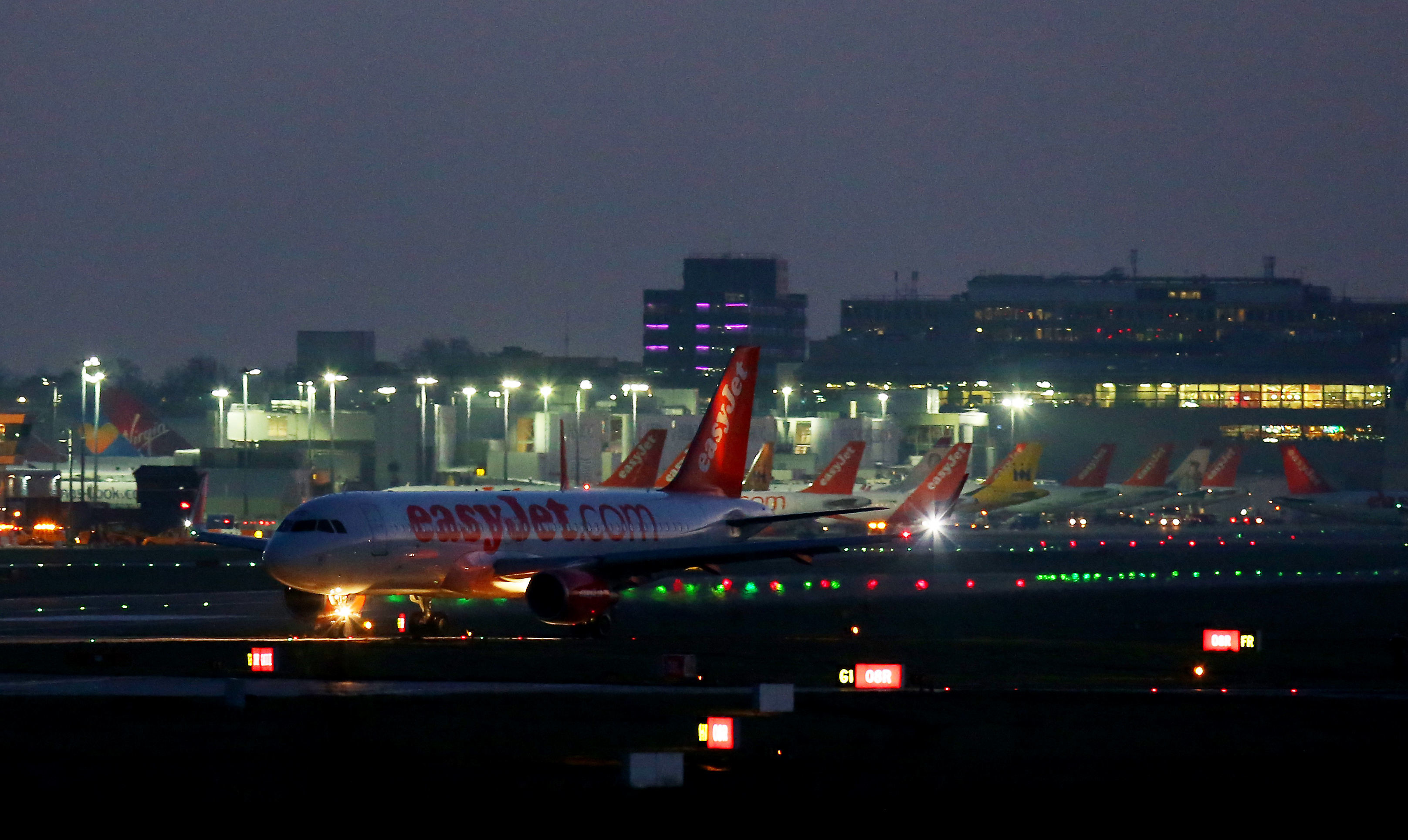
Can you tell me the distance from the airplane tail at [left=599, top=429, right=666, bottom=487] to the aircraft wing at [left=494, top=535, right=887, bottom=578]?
146ft

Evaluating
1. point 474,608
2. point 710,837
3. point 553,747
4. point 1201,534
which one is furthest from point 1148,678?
point 1201,534

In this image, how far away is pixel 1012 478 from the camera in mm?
123562

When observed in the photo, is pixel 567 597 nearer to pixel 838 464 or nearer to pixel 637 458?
pixel 637 458

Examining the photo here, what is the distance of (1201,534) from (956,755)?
363 ft

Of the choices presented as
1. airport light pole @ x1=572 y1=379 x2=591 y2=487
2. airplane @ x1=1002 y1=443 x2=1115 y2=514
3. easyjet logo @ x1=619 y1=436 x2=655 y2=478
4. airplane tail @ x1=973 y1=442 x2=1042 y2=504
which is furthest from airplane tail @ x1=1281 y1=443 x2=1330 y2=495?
easyjet logo @ x1=619 y1=436 x2=655 y2=478

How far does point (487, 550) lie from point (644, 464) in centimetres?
4667

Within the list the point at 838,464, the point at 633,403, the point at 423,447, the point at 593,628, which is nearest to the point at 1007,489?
the point at 838,464

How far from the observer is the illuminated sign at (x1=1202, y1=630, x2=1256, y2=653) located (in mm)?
40438

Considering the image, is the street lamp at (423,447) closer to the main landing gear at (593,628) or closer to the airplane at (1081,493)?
A: the airplane at (1081,493)

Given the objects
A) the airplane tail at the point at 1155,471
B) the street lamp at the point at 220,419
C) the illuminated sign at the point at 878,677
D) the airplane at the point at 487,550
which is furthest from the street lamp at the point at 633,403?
the illuminated sign at the point at 878,677

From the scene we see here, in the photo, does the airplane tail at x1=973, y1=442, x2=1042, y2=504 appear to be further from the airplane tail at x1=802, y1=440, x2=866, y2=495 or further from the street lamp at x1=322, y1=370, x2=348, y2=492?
the street lamp at x1=322, y1=370, x2=348, y2=492

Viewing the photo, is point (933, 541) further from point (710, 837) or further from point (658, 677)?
point (710, 837)

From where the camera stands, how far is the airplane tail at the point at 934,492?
95438mm

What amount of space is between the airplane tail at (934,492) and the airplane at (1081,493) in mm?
48463
